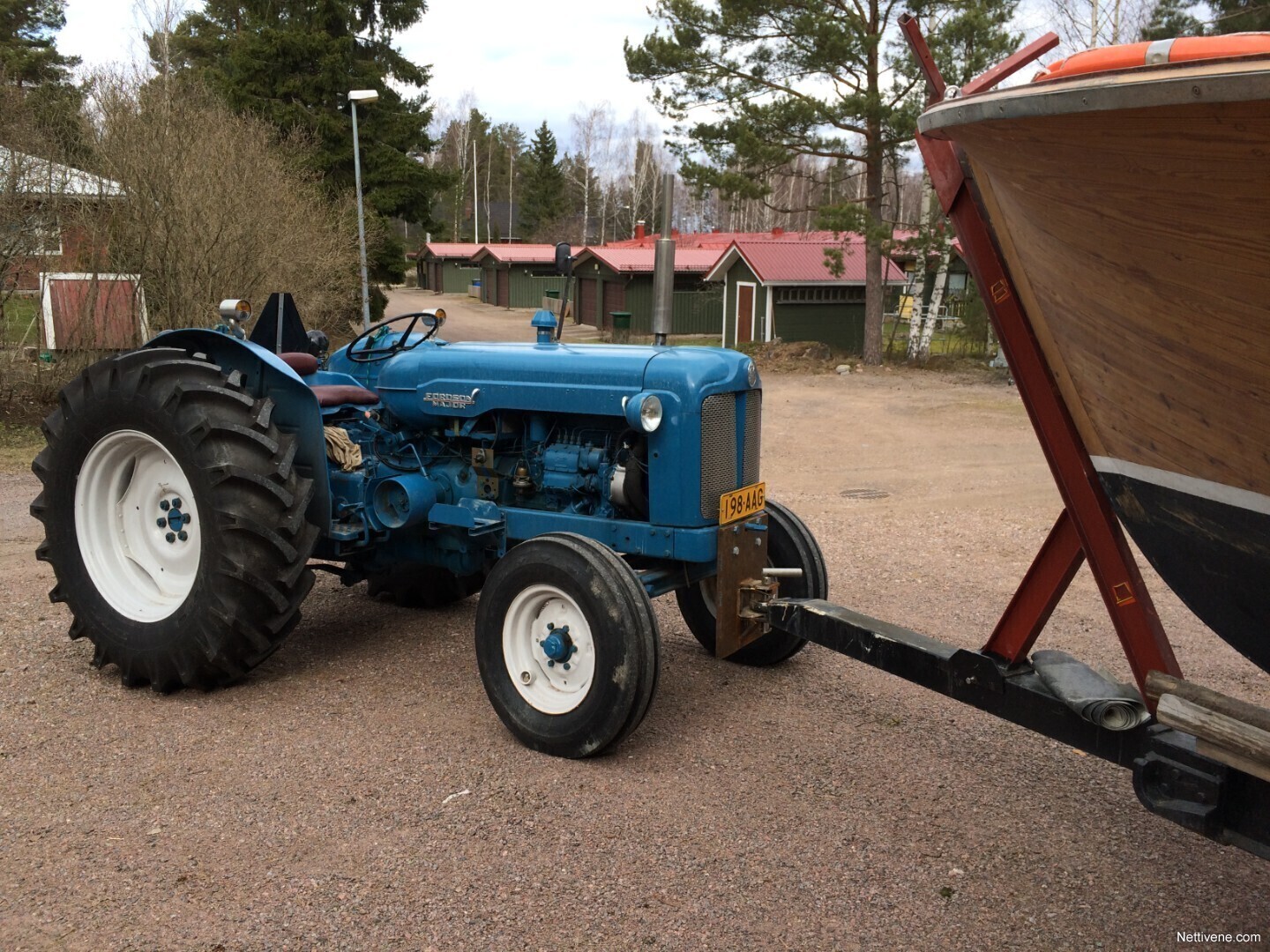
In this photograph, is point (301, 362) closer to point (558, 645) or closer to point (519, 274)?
point (558, 645)

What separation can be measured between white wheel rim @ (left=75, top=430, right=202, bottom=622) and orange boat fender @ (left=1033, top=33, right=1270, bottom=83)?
153 inches

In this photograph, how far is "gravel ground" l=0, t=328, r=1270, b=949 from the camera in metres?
2.97

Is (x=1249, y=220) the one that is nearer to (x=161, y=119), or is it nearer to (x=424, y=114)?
(x=161, y=119)

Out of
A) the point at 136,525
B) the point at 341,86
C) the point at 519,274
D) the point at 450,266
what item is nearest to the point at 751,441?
the point at 136,525

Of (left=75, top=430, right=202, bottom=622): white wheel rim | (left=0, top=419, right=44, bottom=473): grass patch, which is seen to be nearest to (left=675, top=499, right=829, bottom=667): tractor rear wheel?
(left=75, top=430, right=202, bottom=622): white wheel rim

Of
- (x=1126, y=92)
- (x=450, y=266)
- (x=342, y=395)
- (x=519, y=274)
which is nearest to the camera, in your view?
(x=1126, y=92)

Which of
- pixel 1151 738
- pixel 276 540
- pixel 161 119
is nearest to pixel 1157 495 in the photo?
pixel 1151 738

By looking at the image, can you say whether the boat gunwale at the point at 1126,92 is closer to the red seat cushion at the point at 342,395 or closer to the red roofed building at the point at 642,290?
the red seat cushion at the point at 342,395

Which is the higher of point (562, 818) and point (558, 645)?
point (558, 645)

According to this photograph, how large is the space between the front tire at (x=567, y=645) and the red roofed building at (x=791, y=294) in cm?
Result: 2179

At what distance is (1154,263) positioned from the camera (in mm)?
2311

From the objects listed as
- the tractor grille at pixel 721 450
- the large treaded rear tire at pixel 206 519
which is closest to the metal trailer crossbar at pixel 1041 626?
the tractor grille at pixel 721 450

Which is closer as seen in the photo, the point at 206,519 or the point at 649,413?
the point at 649,413

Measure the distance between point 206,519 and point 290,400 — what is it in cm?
67
